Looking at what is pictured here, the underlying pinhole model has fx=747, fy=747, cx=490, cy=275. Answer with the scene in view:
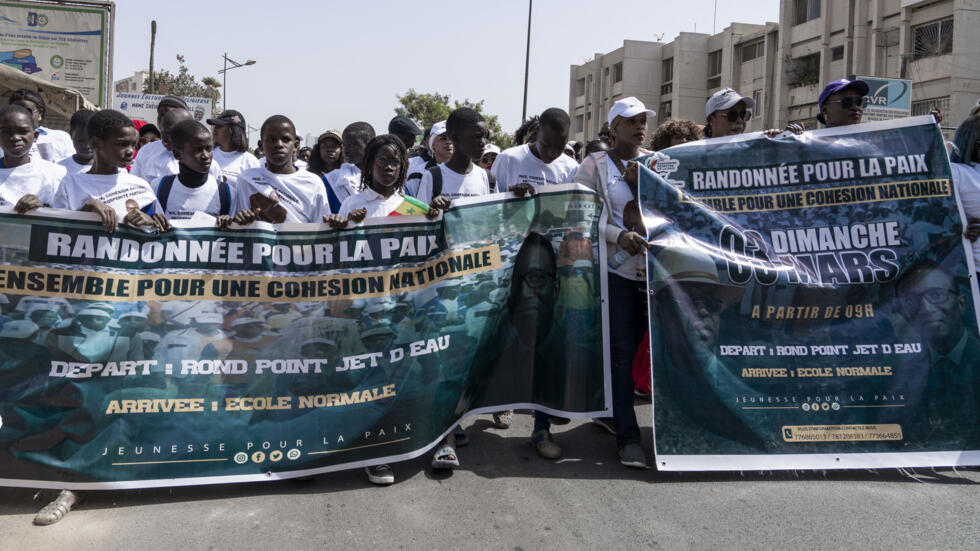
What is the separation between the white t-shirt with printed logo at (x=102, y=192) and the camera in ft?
13.0

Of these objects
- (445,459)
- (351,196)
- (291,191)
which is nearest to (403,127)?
(351,196)

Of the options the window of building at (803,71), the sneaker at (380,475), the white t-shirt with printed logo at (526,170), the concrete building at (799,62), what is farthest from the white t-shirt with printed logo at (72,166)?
the window of building at (803,71)

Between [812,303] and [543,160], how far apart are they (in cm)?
208

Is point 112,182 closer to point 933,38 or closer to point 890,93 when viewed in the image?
point 890,93

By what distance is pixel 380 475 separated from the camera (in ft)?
13.1

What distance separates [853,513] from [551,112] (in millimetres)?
3106

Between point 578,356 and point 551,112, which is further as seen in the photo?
point 551,112

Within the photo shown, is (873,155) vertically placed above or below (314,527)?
above

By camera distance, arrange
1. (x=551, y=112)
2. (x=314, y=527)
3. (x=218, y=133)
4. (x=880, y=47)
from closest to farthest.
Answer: (x=314, y=527) < (x=551, y=112) < (x=218, y=133) < (x=880, y=47)

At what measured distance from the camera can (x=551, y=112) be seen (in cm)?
523

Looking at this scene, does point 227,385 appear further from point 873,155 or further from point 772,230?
point 873,155

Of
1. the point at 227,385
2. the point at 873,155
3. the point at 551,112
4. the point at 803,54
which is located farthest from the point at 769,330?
the point at 803,54

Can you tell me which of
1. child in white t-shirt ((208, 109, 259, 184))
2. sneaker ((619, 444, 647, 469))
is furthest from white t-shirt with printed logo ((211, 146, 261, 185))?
sneaker ((619, 444, 647, 469))

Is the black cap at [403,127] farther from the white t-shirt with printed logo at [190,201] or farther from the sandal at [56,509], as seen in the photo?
the sandal at [56,509]
